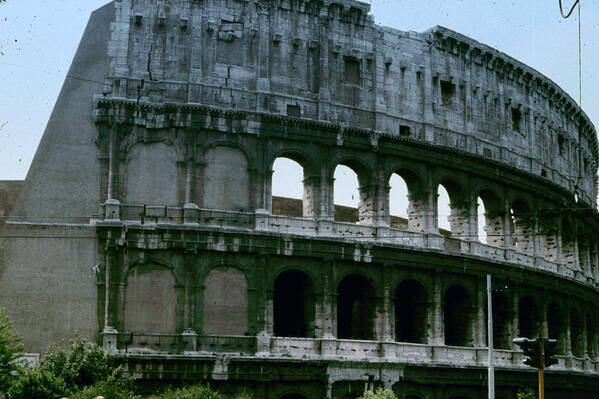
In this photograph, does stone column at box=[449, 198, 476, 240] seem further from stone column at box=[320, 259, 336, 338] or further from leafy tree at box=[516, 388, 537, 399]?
stone column at box=[320, 259, 336, 338]

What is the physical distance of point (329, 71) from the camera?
33.0 m

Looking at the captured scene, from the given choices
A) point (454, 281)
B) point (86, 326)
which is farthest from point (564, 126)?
point (86, 326)

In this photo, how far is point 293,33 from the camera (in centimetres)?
3250

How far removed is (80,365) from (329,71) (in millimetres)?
14008

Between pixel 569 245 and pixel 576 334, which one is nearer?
pixel 576 334

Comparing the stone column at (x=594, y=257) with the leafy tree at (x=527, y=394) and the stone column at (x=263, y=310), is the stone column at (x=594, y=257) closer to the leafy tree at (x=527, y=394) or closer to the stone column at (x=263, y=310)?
the leafy tree at (x=527, y=394)

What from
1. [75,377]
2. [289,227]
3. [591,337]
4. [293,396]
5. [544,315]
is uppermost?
[289,227]

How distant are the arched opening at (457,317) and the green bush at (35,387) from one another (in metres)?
16.8

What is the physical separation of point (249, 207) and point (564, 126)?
2010 cm

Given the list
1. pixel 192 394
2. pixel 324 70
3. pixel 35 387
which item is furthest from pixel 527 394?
pixel 35 387

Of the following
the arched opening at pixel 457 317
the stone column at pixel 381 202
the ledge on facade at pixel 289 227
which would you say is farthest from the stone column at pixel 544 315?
the stone column at pixel 381 202

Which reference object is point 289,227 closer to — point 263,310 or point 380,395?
point 263,310

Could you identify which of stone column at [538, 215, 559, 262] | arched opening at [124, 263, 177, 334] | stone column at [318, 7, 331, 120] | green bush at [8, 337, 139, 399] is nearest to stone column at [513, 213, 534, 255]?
stone column at [538, 215, 559, 262]

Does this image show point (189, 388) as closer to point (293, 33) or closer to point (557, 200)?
point (293, 33)
